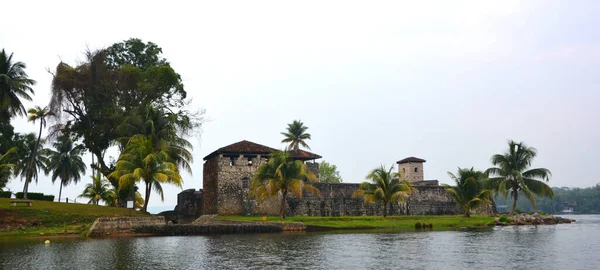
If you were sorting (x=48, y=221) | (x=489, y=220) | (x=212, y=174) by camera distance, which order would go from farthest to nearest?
(x=212, y=174) → (x=489, y=220) → (x=48, y=221)

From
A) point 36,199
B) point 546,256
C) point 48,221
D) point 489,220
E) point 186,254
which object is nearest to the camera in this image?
point 546,256

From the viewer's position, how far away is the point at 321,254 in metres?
20.9

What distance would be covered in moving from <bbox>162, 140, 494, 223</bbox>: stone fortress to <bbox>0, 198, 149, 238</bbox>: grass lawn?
9.89 m

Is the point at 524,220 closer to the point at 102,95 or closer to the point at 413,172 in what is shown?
the point at 413,172

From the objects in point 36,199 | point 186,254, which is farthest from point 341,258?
point 36,199

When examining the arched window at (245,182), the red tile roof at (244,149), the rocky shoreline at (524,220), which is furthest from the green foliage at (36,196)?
the rocky shoreline at (524,220)

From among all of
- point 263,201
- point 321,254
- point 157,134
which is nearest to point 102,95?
point 157,134

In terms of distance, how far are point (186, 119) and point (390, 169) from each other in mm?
19141

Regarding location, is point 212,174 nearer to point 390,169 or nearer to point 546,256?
point 390,169

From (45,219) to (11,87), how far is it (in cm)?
1489

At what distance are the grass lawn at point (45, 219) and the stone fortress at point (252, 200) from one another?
9890mm

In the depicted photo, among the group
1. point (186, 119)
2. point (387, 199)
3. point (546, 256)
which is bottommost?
point (546, 256)

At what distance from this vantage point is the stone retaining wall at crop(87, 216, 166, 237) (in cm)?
3212

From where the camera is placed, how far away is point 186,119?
48.1m
